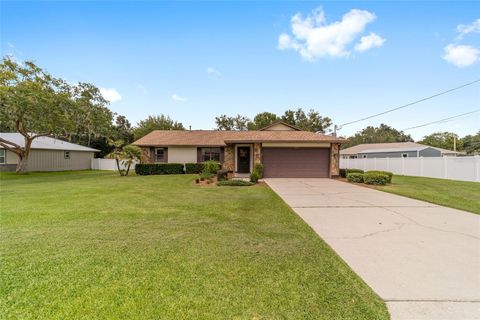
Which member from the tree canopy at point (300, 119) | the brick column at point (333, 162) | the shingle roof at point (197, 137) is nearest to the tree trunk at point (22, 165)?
the shingle roof at point (197, 137)

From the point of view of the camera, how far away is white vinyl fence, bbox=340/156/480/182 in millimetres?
13867

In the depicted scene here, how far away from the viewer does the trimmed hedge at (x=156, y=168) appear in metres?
18.1

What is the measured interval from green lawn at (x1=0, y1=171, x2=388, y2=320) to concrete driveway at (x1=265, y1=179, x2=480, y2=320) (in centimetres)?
31

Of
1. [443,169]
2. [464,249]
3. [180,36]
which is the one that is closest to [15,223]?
[464,249]

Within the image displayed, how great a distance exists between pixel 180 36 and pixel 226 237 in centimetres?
1167

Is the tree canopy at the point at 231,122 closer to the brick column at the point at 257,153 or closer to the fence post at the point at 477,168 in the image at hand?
the brick column at the point at 257,153

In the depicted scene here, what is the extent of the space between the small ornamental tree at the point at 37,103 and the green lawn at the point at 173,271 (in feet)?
44.9

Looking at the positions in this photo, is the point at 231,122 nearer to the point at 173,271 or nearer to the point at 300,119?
the point at 300,119

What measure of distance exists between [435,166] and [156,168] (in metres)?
20.8

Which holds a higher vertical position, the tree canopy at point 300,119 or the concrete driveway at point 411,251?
the tree canopy at point 300,119

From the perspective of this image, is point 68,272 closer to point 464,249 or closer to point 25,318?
point 25,318

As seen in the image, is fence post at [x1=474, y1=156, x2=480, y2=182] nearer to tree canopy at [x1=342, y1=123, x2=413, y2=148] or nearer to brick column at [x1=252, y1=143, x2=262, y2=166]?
brick column at [x1=252, y1=143, x2=262, y2=166]

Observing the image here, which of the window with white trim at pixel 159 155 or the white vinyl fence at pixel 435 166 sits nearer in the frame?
the white vinyl fence at pixel 435 166

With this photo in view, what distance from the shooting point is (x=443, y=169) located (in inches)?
616
